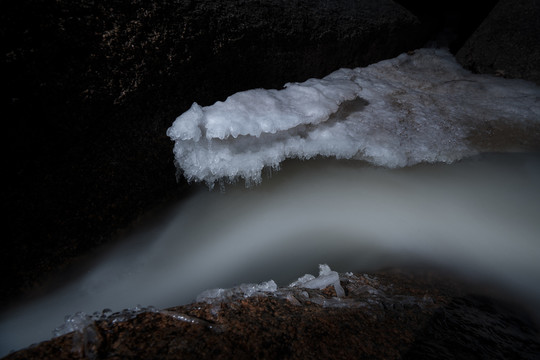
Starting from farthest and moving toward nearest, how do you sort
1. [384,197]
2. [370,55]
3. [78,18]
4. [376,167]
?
[370,55] → [376,167] → [384,197] → [78,18]

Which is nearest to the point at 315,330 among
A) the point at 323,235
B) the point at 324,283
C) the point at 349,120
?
the point at 324,283

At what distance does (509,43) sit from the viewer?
13.6 ft

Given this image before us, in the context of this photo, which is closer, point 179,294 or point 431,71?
point 179,294

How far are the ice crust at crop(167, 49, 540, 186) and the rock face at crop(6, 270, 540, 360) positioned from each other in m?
1.22

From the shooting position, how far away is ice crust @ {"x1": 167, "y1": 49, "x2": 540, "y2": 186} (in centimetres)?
222

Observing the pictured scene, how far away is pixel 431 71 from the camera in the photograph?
14.2ft

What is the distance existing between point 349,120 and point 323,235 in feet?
4.53

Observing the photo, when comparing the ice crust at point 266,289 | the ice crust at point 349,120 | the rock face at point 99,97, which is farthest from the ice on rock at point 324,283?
the rock face at point 99,97

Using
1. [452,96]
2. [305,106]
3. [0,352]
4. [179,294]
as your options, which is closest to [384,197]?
[305,106]

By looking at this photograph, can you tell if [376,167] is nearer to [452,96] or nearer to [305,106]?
[305,106]

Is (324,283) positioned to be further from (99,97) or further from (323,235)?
(99,97)

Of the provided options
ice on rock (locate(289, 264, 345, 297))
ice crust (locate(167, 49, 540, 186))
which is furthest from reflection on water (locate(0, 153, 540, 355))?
ice on rock (locate(289, 264, 345, 297))

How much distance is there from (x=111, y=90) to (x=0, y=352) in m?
1.73

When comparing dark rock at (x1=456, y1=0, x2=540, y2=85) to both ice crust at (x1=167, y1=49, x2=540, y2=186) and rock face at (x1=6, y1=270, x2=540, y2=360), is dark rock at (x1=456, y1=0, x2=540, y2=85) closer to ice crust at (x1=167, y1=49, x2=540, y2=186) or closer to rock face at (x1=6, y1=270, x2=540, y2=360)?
ice crust at (x1=167, y1=49, x2=540, y2=186)
